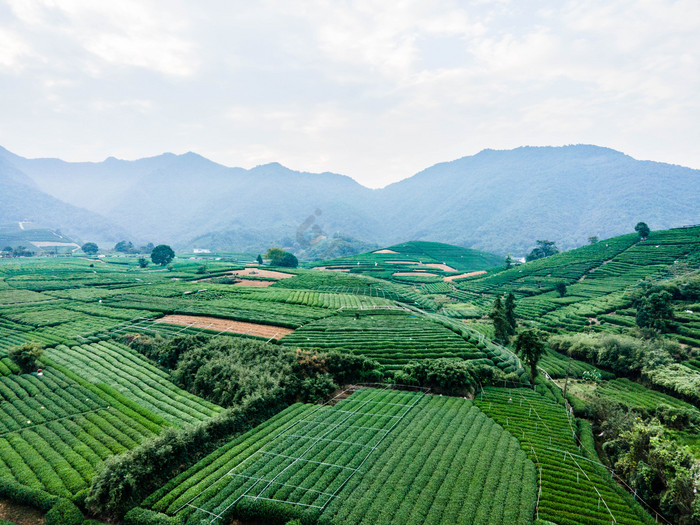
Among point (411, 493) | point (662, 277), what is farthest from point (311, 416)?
point (662, 277)

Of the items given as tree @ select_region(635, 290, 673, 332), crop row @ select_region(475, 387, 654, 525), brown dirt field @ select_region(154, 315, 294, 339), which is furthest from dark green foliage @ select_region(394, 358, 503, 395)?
tree @ select_region(635, 290, 673, 332)

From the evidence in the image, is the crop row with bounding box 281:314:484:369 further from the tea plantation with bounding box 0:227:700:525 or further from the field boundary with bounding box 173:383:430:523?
the field boundary with bounding box 173:383:430:523

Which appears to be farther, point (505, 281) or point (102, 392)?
point (505, 281)

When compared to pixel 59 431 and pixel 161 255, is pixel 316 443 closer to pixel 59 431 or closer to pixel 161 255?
pixel 59 431

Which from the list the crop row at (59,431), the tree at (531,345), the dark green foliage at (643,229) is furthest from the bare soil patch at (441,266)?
the crop row at (59,431)

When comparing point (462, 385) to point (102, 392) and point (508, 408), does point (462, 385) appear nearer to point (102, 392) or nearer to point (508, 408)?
point (508, 408)

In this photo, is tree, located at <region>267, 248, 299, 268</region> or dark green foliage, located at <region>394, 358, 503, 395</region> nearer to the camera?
dark green foliage, located at <region>394, 358, 503, 395</region>
